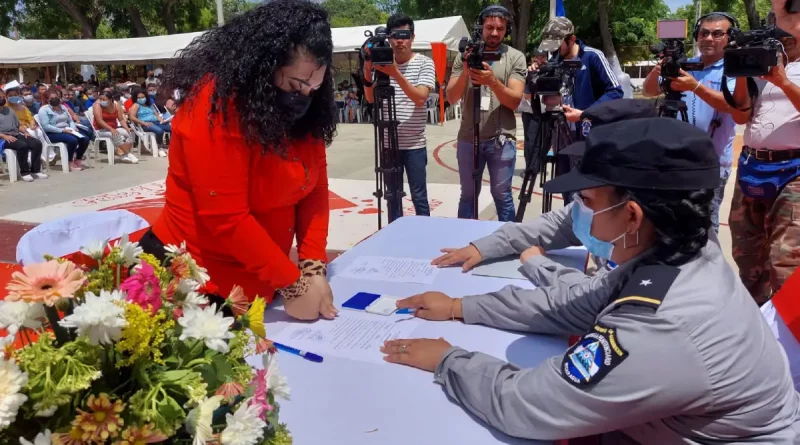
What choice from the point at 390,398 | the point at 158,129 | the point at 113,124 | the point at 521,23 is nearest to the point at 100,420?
the point at 390,398

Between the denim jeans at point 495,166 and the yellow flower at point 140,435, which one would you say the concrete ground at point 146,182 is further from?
the yellow flower at point 140,435

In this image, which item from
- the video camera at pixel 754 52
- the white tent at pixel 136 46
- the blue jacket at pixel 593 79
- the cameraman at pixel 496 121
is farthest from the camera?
the white tent at pixel 136 46

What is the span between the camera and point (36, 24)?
3419 cm

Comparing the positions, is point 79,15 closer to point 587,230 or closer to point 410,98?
point 410,98

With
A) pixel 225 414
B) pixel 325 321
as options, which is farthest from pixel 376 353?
pixel 225 414

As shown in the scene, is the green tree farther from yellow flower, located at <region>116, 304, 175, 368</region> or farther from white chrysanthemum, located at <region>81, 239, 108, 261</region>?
yellow flower, located at <region>116, 304, 175, 368</region>

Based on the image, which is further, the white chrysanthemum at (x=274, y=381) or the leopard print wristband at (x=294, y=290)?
the leopard print wristband at (x=294, y=290)

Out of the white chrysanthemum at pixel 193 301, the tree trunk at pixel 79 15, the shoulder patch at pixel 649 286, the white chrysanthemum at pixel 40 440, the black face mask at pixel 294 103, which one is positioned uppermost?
the tree trunk at pixel 79 15

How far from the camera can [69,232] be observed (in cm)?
225

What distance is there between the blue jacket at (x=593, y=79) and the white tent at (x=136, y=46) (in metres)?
10.7

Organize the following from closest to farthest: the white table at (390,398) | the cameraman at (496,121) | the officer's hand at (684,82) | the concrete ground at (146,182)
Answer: the white table at (390,398) < the officer's hand at (684,82) < the cameraman at (496,121) < the concrete ground at (146,182)

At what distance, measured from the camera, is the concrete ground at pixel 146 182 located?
561cm

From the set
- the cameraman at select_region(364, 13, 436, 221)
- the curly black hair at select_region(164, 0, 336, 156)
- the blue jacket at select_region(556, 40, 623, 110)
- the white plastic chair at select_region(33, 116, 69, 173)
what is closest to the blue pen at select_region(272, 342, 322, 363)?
the curly black hair at select_region(164, 0, 336, 156)

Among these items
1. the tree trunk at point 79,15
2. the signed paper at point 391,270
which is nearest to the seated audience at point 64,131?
the signed paper at point 391,270
